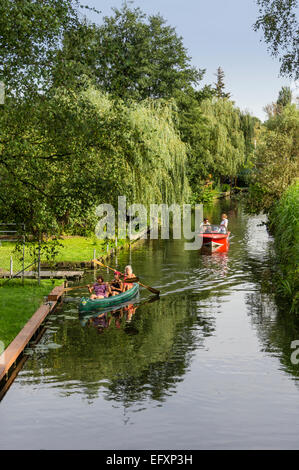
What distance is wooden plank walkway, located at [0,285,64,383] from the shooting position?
11953mm

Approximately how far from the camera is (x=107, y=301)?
61.6 feet

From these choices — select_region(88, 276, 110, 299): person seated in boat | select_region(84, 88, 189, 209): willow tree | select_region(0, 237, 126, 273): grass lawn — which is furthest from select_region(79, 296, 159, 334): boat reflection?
select_region(84, 88, 189, 209): willow tree

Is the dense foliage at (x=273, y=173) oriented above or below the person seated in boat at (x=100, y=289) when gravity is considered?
above

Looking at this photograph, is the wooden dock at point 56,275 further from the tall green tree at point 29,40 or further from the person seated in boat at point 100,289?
the tall green tree at point 29,40

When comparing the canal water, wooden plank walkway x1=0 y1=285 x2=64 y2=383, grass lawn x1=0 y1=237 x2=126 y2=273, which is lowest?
the canal water

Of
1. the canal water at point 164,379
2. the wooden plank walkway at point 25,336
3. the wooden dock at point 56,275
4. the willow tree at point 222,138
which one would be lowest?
the canal water at point 164,379
